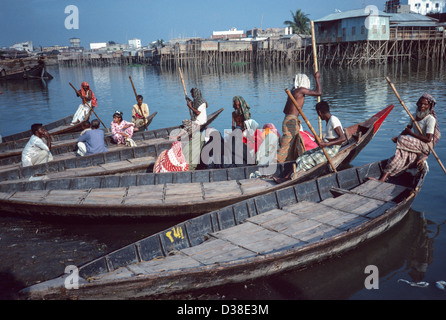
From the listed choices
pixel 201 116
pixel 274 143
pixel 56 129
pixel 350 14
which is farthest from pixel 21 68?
pixel 274 143

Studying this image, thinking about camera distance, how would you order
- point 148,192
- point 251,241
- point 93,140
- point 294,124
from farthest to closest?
point 93,140, point 294,124, point 148,192, point 251,241

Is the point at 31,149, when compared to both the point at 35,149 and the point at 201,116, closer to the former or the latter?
the point at 35,149

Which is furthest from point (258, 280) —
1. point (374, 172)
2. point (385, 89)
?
point (385, 89)

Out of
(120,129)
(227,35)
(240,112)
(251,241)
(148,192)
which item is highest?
(227,35)

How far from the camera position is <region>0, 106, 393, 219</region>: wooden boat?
6.03 m

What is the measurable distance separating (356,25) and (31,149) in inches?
1302

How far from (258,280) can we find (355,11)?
35.5m

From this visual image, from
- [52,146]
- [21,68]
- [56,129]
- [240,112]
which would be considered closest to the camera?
[240,112]

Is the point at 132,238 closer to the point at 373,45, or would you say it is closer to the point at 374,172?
the point at 374,172

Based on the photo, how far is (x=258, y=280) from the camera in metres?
4.46

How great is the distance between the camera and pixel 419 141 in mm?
6215

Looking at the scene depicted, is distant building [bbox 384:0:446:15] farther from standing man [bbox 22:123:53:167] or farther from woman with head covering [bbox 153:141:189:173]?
standing man [bbox 22:123:53:167]

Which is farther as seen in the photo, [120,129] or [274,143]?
[120,129]

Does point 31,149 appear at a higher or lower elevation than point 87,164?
higher
